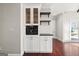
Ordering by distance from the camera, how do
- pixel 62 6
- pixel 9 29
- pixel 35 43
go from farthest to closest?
pixel 35 43
pixel 9 29
pixel 62 6

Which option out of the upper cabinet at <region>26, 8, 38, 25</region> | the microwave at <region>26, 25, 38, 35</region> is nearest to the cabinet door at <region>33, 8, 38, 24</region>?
the upper cabinet at <region>26, 8, 38, 25</region>

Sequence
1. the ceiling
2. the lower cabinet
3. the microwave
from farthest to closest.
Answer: the microwave
the lower cabinet
the ceiling

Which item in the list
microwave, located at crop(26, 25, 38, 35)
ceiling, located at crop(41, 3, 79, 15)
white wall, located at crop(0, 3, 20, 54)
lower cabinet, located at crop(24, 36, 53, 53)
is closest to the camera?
ceiling, located at crop(41, 3, 79, 15)

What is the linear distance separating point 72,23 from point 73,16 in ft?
0.51

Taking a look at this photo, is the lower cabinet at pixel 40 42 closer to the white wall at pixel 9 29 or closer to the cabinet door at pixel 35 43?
the cabinet door at pixel 35 43

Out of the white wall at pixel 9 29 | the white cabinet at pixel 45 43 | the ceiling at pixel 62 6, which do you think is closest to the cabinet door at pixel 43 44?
the white cabinet at pixel 45 43

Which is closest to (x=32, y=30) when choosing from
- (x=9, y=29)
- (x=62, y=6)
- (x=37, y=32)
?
(x=37, y=32)

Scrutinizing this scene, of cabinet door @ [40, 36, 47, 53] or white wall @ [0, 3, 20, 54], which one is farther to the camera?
cabinet door @ [40, 36, 47, 53]

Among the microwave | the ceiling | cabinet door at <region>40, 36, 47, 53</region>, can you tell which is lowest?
cabinet door at <region>40, 36, 47, 53</region>

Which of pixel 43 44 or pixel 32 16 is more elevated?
pixel 32 16

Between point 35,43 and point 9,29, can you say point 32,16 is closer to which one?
point 35,43

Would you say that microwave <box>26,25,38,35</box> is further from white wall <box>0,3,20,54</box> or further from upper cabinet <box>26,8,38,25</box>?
white wall <box>0,3,20,54</box>

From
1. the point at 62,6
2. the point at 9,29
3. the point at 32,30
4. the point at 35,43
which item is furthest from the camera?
the point at 32,30

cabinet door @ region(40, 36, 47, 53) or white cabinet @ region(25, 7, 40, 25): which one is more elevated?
white cabinet @ region(25, 7, 40, 25)
